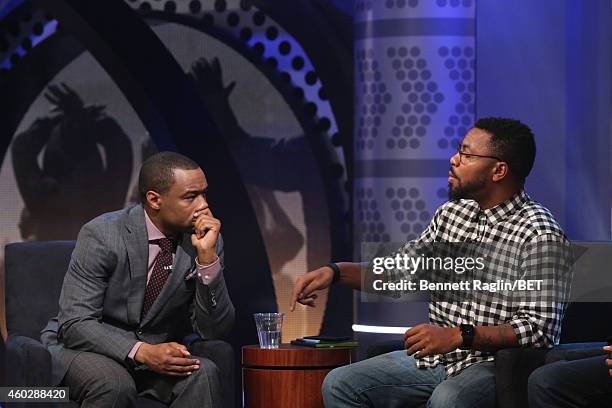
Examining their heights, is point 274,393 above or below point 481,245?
below

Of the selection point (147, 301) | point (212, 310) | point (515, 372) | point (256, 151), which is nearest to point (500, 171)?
point (515, 372)

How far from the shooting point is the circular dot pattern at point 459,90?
478 centimetres

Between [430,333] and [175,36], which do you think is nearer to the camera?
[430,333]

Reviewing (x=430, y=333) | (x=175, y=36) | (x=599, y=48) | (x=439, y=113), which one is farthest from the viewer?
(x=175, y=36)

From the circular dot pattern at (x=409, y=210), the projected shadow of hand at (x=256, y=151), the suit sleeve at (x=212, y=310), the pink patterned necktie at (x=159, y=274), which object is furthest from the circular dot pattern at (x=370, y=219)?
the pink patterned necktie at (x=159, y=274)

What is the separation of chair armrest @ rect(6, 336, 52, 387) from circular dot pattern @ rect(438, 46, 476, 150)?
2.12 m

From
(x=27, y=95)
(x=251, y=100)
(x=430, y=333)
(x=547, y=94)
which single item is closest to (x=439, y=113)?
(x=547, y=94)

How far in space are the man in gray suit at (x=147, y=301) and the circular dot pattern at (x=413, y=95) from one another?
4.13ft

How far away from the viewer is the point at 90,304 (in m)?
3.72

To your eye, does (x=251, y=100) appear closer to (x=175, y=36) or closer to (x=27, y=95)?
(x=175, y=36)

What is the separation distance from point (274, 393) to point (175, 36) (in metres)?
2.31

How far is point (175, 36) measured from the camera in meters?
5.58

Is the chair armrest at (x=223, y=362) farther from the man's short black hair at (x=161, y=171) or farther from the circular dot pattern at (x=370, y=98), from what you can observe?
the circular dot pattern at (x=370, y=98)

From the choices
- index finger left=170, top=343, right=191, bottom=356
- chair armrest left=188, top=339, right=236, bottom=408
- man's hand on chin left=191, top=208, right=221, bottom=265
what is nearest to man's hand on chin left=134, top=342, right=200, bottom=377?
index finger left=170, top=343, right=191, bottom=356
